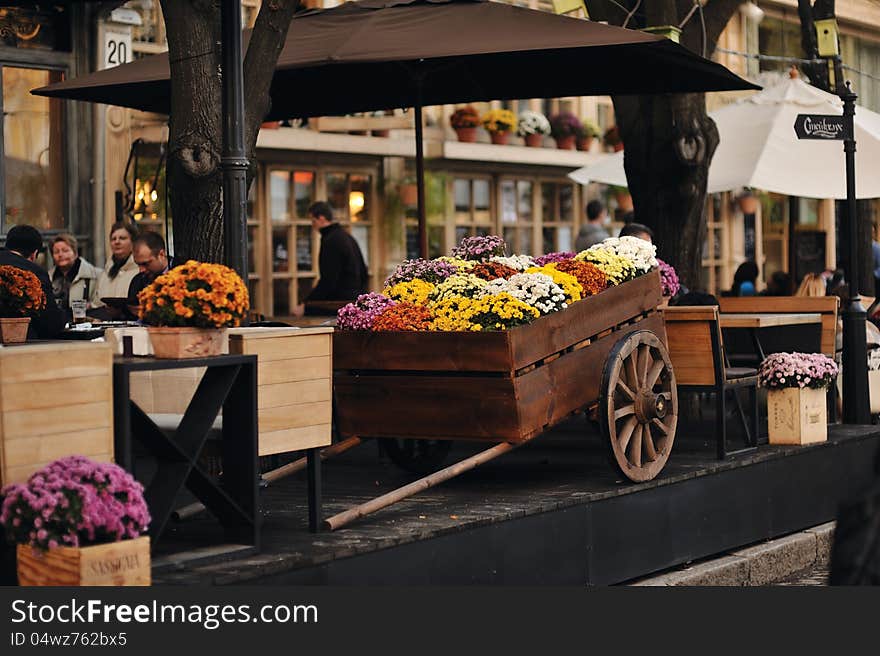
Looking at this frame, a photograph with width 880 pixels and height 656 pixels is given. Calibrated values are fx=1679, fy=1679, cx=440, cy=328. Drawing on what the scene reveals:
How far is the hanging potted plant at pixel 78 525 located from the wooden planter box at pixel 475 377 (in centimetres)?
245

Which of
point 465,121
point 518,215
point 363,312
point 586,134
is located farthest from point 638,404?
point 586,134

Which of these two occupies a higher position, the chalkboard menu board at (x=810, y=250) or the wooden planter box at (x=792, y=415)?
the chalkboard menu board at (x=810, y=250)

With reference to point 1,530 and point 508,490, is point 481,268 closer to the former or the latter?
point 508,490

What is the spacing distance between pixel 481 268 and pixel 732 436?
299cm

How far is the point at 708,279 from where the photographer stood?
2638 centimetres

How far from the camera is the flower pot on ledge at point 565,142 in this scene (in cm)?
2191

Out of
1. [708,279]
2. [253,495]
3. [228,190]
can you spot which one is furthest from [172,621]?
[708,279]

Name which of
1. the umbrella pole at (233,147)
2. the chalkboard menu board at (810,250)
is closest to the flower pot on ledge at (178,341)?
the umbrella pole at (233,147)

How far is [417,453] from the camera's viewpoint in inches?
345

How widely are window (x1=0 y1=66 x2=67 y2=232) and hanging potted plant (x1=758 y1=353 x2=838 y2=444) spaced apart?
7232 millimetres

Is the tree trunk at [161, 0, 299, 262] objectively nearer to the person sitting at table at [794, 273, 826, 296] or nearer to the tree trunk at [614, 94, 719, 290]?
the tree trunk at [614, 94, 719, 290]

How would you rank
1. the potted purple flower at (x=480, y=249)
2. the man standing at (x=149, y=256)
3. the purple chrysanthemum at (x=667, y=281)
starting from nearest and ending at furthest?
the potted purple flower at (x=480, y=249), the purple chrysanthemum at (x=667, y=281), the man standing at (x=149, y=256)

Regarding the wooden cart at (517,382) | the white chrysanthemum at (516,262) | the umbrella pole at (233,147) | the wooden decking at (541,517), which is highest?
the umbrella pole at (233,147)

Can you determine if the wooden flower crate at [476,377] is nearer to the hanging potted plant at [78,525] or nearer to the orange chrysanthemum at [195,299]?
the orange chrysanthemum at [195,299]
